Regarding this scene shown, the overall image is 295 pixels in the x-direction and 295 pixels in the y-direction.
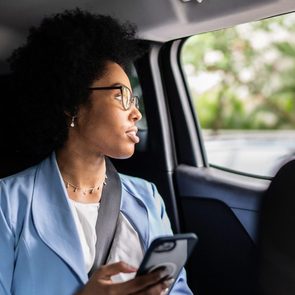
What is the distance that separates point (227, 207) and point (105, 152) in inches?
29.2

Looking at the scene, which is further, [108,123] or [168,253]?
[108,123]

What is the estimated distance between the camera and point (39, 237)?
1.65 metres

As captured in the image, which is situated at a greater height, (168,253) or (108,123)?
(108,123)

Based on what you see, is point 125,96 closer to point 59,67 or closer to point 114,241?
point 59,67

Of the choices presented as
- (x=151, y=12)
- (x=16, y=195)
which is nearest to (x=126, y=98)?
(x=16, y=195)

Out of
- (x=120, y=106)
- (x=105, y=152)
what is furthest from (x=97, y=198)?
(x=120, y=106)

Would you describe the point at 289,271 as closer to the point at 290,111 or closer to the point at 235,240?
the point at 235,240

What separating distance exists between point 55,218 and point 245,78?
5.30 metres

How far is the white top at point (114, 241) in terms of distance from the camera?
67.8 inches

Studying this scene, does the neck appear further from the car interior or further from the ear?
the car interior

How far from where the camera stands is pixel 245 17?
2023 millimetres

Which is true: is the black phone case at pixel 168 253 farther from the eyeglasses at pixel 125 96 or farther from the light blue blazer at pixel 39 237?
the eyeglasses at pixel 125 96

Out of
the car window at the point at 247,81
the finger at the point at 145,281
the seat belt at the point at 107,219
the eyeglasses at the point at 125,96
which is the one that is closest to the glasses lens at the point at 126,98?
the eyeglasses at the point at 125,96

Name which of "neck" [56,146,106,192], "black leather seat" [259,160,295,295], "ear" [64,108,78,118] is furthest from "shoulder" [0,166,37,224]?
"black leather seat" [259,160,295,295]
